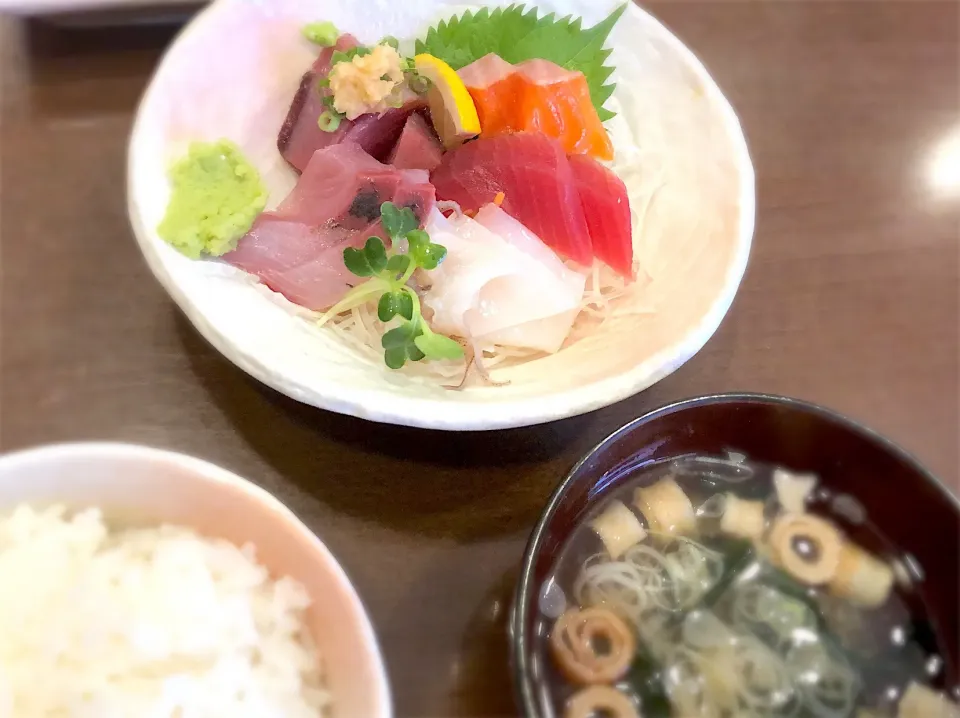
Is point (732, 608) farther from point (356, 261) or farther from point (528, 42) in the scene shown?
point (528, 42)

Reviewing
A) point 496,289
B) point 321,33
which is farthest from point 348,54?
point 496,289

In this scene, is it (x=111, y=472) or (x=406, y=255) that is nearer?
(x=111, y=472)

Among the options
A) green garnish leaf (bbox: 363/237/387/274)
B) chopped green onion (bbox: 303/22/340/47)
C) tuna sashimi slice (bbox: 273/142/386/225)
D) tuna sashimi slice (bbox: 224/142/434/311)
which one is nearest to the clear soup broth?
green garnish leaf (bbox: 363/237/387/274)

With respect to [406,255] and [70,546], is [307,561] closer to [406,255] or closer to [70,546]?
[70,546]

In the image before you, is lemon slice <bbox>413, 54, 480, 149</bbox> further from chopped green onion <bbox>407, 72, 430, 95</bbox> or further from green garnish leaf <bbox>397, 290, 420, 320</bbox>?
green garnish leaf <bbox>397, 290, 420, 320</bbox>

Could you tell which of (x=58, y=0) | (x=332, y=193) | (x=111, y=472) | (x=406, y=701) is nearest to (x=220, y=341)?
(x=111, y=472)

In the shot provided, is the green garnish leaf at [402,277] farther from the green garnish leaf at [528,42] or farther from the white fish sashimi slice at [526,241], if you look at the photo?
the green garnish leaf at [528,42]
